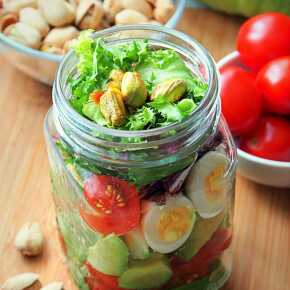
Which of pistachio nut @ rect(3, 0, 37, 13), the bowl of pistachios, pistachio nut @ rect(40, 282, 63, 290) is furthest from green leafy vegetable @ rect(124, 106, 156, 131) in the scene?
pistachio nut @ rect(3, 0, 37, 13)

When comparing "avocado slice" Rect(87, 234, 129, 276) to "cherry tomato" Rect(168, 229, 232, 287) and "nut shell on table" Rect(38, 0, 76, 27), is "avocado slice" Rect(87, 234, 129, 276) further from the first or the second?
"nut shell on table" Rect(38, 0, 76, 27)

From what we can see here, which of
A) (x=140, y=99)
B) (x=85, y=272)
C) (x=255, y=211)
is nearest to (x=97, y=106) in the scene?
(x=140, y=99)

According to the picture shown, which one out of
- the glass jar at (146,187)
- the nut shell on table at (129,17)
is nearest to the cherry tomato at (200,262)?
the glass jar at (146,187)

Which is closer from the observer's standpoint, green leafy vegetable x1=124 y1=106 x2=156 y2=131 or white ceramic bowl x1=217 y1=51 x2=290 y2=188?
green leafy vegetable x1=124 y1=106 x2=156 y2=131

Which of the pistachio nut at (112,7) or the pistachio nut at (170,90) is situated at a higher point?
the pistachio nut at (170,90)

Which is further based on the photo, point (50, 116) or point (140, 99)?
point (50, 116)

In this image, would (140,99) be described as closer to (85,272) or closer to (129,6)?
Answer: (85,272)

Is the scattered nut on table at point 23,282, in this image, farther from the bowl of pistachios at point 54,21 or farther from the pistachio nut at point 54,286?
the bowl of pistachios at point 54,21
